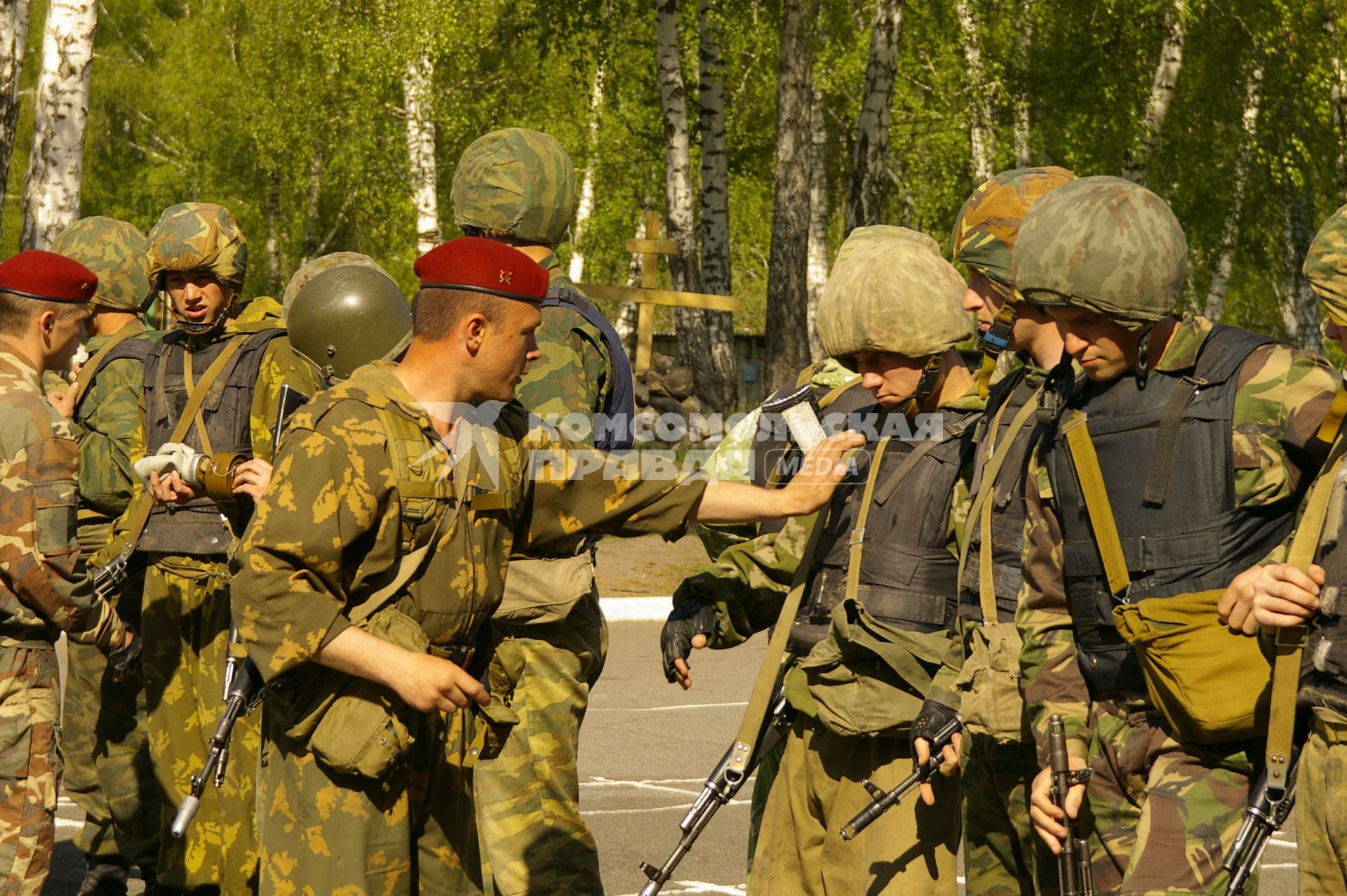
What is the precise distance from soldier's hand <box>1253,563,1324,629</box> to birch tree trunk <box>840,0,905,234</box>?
16.1 metres

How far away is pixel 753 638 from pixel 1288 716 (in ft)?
32.0

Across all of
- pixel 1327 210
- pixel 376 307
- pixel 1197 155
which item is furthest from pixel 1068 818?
pixel 1327 210

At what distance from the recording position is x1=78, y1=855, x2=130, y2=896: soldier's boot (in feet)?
22.1

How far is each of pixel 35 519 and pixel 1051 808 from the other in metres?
3.02

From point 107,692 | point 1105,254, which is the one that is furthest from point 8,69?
point 1105,254

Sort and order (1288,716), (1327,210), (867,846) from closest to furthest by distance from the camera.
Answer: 1. (1288,716)
2. (867,846)
3. (1327,210)

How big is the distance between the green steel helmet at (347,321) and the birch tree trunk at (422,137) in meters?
22.7

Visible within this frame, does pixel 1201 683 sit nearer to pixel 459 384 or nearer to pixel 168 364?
pixel 459 384

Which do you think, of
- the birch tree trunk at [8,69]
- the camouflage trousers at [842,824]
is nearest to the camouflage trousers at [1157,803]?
the camouflage trousers at [842,824]

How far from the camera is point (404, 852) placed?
3965 mm

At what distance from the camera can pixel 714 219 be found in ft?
70.6

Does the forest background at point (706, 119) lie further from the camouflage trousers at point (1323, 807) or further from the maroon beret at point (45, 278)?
the camouflage trousers at point (1323, 807)

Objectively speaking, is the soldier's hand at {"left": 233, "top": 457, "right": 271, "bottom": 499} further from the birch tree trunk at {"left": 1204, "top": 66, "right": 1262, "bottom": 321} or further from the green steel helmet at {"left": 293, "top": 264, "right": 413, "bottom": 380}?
the birch tree trunk at {"left": 1204, "top": 66, "right": 1262, "bottom": 321}

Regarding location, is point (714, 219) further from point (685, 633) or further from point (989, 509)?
point (989, 509)
